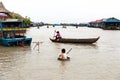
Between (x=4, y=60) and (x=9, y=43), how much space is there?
6.71m

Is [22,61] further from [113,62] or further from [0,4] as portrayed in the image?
[0,4]

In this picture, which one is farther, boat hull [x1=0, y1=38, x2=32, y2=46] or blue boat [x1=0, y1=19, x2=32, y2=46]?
blue boat [x1=0, y1=19, x2=32, y2=46]

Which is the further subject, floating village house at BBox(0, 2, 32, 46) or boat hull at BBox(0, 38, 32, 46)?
floating village house at BBox(0, 2, 32, 46)

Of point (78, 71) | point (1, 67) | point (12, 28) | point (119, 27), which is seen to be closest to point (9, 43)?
point (12, 28)

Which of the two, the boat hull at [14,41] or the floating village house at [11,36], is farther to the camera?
the floating village house at [11,36]

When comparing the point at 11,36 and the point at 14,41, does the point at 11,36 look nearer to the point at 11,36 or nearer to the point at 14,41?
the point at 11,36

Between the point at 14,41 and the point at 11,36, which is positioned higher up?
the point at 11,36

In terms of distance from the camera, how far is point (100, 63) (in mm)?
15648

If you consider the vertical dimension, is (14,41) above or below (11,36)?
below

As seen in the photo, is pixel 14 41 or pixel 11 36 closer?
pixel 14 41

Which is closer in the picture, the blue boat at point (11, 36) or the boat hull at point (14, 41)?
the boat hull at point (14, 41)

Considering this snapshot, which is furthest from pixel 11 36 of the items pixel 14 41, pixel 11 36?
pixel 14 41

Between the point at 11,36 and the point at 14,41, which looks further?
the point at 11,36

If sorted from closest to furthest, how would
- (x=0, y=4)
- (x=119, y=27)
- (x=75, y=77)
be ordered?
(x=75, y=77)
(x=0, y=4)
(x=119, y=27)
